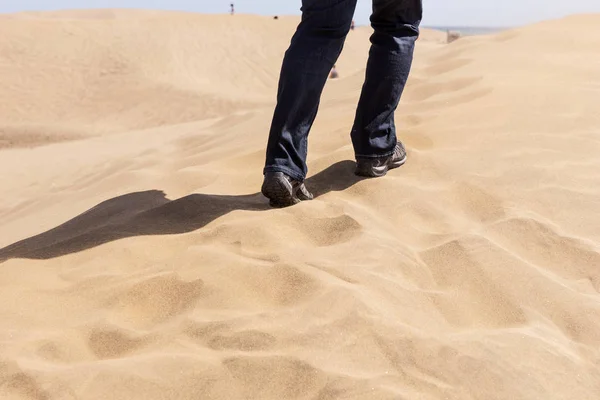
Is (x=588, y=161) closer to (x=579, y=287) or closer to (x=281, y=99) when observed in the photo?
(x=579, y=287)

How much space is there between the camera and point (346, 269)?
1942mm

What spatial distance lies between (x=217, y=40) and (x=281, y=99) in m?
18.1

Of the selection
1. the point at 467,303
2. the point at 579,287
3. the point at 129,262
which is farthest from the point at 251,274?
the point at 579,287

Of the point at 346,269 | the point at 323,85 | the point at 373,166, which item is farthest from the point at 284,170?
the point at 346,269

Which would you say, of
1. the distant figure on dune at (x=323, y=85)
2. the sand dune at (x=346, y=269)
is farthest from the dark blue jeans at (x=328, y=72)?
the sand dune at (x=346, y=269)

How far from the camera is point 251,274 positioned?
1.95m

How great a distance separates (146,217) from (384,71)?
0.98m

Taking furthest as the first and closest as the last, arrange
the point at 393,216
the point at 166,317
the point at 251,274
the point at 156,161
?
the point at 156,161, the point at 393,216, the point at 251,274, the point at 166,317

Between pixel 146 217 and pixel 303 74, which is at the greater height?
pixel 303 74

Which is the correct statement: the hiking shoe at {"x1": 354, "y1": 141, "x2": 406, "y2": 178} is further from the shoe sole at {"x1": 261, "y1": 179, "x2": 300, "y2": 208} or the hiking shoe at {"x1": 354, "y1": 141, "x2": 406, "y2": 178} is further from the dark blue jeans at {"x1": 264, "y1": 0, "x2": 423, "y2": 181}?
the shoe sole at {"x1": 261, "y1": 179, "x2": 300, "y2": 208}

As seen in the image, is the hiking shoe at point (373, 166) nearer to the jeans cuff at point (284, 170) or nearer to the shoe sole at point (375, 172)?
the shoe sole at point (375, 172)

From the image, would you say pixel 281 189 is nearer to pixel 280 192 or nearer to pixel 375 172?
pixel 280 192

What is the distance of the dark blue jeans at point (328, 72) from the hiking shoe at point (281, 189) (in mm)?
21

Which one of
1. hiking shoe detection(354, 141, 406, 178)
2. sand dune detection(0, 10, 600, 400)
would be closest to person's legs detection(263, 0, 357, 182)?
sand dune detection(0, 10, 600, 400)
